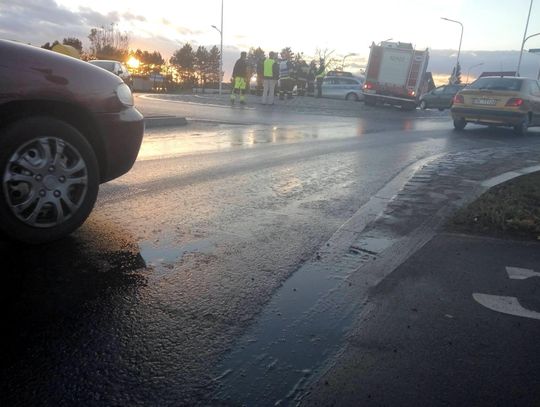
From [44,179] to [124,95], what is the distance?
1.04 metres

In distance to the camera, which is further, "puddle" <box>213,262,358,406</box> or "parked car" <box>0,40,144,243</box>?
"parked car" <box>0,40,144,243</box>

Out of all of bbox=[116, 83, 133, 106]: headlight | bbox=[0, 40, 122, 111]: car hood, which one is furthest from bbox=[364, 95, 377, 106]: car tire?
bbox=[0, 40, 122, 111]: car hood

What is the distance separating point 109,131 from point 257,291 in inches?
73.6

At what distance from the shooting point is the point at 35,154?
3355 mm

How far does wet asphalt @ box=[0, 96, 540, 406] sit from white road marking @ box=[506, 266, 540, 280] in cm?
78

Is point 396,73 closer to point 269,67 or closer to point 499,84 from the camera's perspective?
point 269,67

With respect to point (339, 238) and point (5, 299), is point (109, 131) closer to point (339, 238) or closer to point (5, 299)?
point (5, 299)

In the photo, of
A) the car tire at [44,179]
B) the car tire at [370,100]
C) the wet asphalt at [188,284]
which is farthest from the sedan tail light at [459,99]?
the car tire at [44,179]

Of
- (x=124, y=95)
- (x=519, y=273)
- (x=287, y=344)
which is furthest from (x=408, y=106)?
(x=287, y=344)

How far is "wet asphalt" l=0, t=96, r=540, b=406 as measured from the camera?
6.84 feet

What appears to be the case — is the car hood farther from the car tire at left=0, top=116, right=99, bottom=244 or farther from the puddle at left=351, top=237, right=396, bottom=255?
the puddle at left=351, top=237, right=396, bottom=255

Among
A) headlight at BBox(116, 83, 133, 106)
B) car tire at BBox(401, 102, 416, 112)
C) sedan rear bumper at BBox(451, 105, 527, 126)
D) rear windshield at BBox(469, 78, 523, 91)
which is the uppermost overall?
rear windshield at BBox(469, 78, 523, 91)

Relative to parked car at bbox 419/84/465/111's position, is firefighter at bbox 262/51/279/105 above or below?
above

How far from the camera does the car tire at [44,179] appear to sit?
322cm
